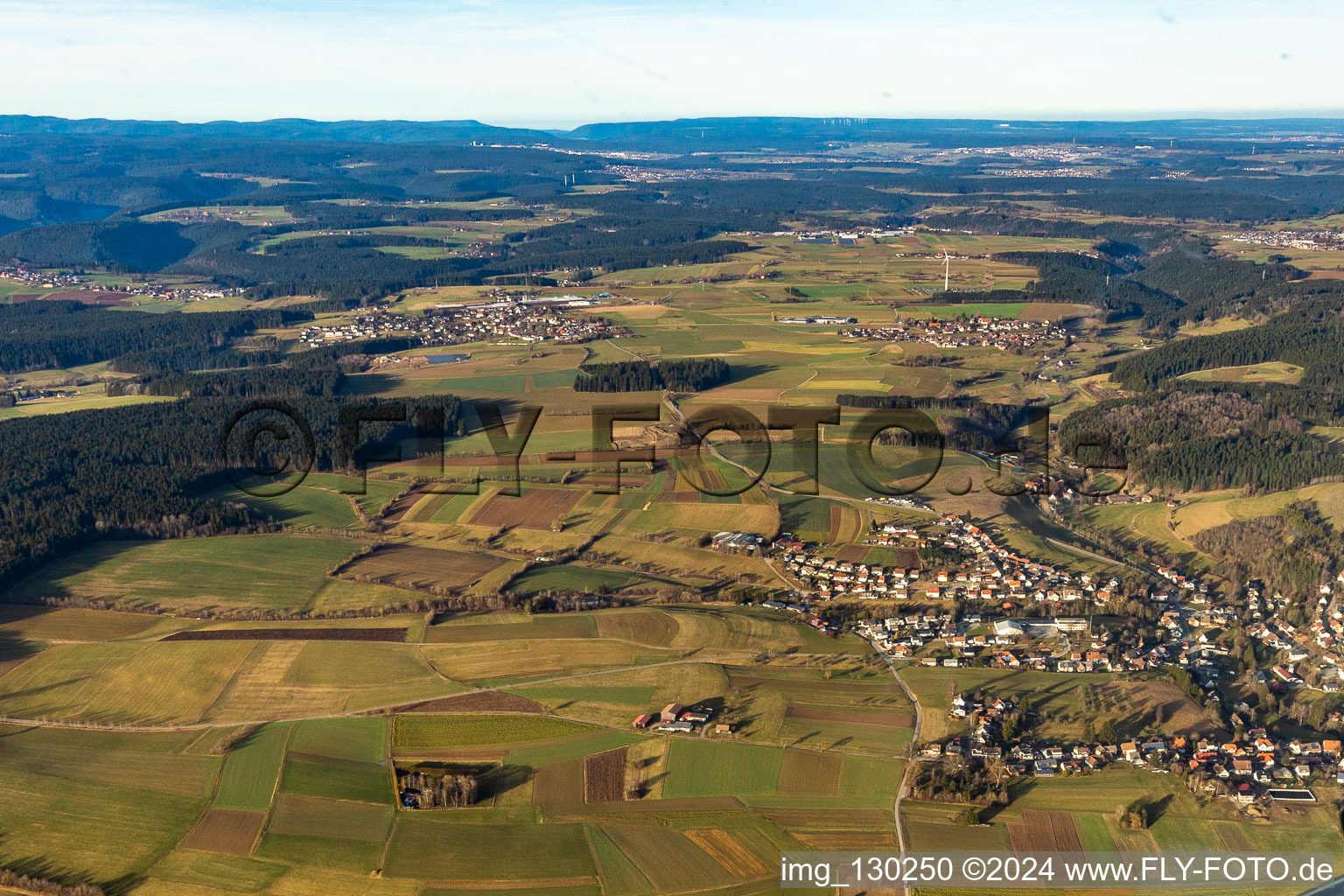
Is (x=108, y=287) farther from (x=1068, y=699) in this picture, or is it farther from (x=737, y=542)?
(x=1068, y=699)

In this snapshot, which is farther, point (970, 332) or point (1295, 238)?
point (1295, 238)

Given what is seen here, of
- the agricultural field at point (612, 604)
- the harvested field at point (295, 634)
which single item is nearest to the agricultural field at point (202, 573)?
the agricultural field at point (612, 604)

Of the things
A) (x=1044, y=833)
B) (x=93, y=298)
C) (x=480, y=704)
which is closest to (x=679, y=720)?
(x=480, y=704)

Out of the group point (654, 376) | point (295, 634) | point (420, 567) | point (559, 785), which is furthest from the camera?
point (654, 376)

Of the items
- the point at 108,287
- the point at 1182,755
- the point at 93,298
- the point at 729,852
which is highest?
the point at 108,287

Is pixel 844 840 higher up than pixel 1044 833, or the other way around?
pixel 1044 833

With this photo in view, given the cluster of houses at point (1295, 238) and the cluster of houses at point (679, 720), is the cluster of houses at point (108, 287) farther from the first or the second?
the cluster of houses at point (1295, 238)

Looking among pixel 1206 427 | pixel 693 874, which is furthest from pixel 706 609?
pixel 1206 427
